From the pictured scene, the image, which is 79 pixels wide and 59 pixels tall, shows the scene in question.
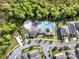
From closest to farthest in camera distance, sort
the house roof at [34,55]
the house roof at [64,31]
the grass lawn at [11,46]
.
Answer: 1. the house roof at [34,55]
2. the grass lawn at [11,46]
3. the house roof at [64,31]

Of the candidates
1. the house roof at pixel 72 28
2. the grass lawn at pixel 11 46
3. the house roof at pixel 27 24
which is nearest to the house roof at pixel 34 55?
the grass lawn at pixel 11 46

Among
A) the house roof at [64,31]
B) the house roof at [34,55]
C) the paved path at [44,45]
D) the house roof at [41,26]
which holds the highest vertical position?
the house roof at [41,26]

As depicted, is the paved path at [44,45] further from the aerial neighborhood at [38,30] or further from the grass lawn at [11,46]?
the grass lawn at [11,46]

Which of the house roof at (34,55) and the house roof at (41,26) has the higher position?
the house roof at (41,26)

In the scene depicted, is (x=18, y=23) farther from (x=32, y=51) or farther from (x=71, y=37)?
(x=71, y=37)

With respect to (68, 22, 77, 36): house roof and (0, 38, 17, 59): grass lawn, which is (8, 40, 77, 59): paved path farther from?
(68, 22, 77, 36): house roof

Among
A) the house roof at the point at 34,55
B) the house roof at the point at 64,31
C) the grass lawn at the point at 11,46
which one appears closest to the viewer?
the house roof at the point at 34,55

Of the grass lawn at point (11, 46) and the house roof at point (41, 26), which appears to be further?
the house roof at point (41, 26)

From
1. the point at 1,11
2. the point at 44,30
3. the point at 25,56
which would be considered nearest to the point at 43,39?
the point at 44,30
